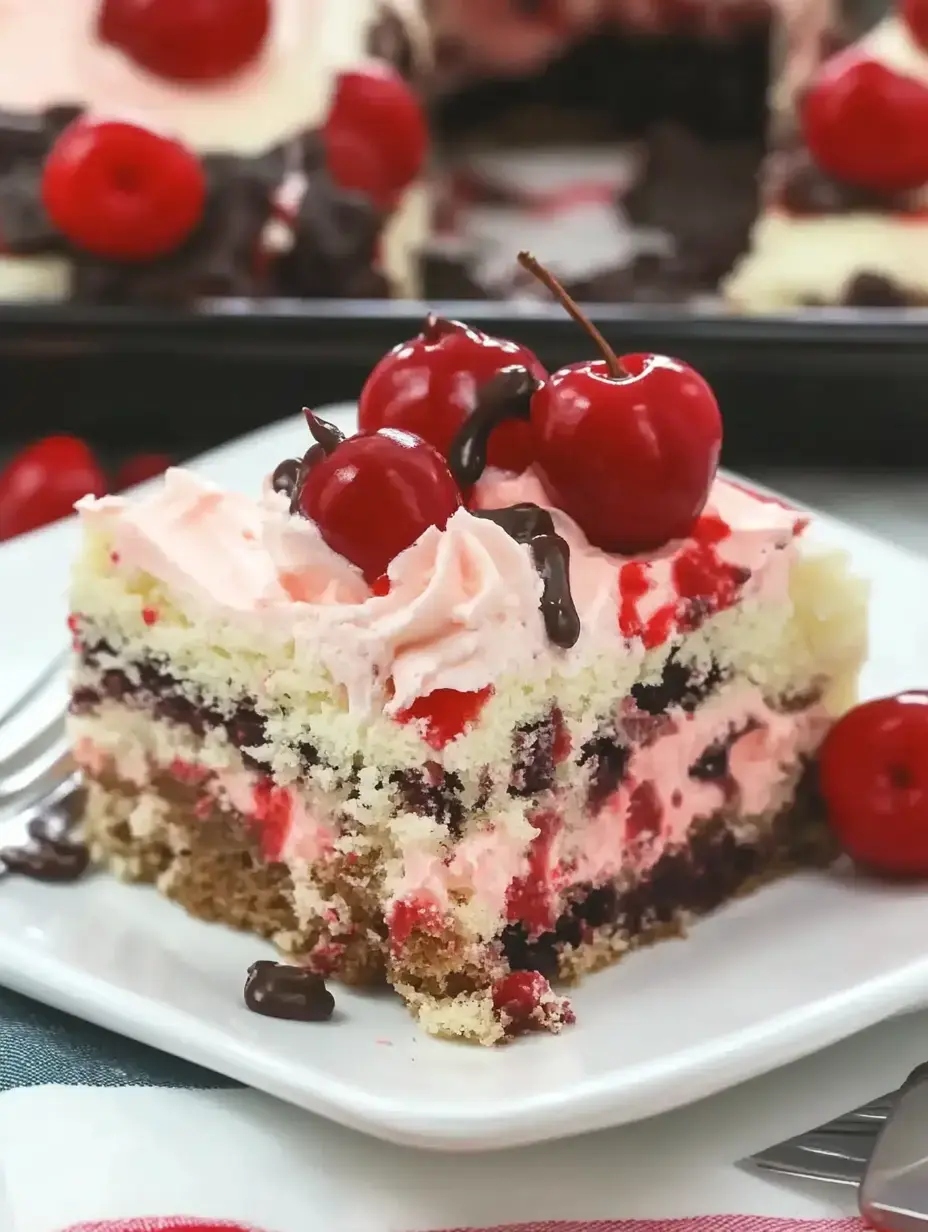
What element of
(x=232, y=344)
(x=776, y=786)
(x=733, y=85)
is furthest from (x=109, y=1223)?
(x=733, y=85)

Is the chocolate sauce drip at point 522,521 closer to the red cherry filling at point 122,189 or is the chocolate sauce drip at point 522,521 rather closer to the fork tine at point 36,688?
the fork tine at point 36,688

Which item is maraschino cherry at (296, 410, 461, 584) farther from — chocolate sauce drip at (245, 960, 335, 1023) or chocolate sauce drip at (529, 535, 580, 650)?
chocolate sauce drip at (245, 960, 335, 1023)

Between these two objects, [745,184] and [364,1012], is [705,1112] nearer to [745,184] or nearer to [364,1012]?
[364,1012]

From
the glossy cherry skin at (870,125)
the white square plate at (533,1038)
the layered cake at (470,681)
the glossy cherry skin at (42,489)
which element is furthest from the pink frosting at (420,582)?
the glossy cherry skin at (870,125)

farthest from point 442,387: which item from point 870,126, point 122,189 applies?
point 870,126

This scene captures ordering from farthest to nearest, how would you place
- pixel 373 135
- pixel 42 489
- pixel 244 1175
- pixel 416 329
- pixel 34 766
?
pixel 373 135 → pixel 416 329 → pixel 42 489 → pixel 34 766 → pixel 244 1175

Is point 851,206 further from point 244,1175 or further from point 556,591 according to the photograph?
point 244,1175
